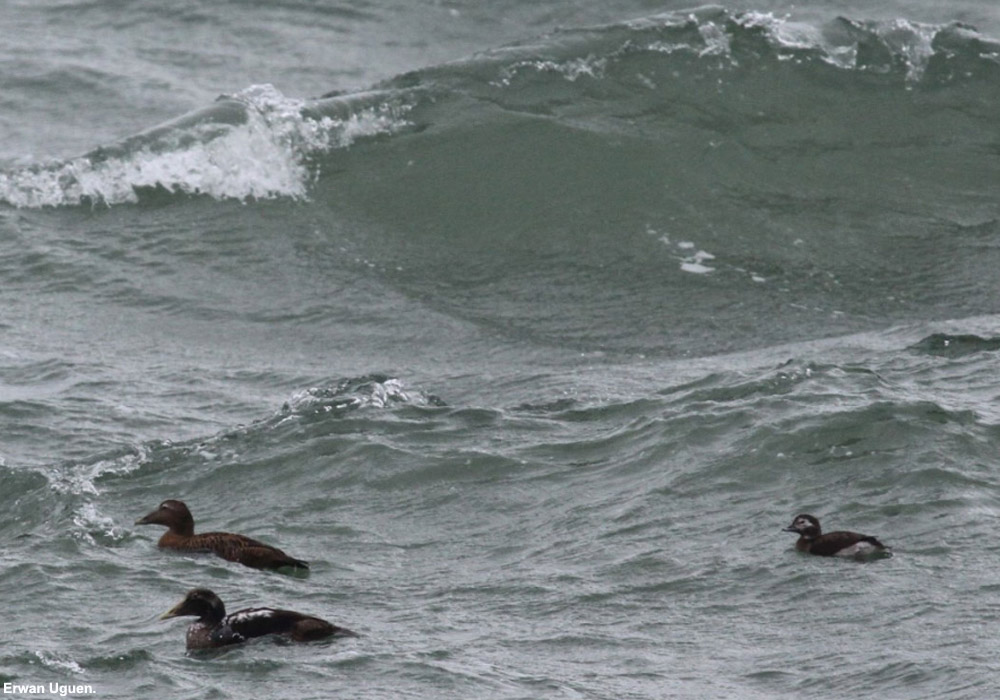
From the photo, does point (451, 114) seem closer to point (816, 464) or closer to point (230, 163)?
point (230, 163)

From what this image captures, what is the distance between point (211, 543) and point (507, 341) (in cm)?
484

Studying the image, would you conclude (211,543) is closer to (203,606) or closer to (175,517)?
(175,517)

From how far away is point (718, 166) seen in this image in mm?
18109

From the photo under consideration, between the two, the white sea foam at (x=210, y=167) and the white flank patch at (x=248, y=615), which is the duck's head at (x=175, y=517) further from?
the white sea foam at (x=210, y=167)

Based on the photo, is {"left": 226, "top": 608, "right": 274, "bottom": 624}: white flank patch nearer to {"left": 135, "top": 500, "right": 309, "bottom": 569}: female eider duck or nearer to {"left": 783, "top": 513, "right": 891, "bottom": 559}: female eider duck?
{"left": 135, "top": 500, "right": 309, "bottom": 569}: female eider duck

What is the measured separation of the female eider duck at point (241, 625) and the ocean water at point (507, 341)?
0.07m

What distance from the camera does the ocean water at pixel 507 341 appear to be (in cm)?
895

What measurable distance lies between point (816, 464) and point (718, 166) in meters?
7.46

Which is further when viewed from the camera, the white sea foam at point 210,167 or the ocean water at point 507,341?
the white sea foam at point 210,167

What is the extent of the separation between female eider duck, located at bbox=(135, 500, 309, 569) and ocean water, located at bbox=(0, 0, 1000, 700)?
0.10 metres

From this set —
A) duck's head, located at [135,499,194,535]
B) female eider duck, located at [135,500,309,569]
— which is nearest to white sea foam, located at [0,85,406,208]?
female eider duck, located at [135,500,309,569]

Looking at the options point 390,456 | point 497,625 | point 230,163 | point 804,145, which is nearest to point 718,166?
point 804,145

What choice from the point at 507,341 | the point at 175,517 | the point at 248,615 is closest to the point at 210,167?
the point at 507,341

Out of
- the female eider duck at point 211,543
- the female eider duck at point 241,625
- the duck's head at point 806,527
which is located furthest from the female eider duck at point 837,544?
the female eider duck at point 211,543
